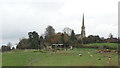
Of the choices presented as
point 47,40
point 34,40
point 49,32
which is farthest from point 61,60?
point 49,32

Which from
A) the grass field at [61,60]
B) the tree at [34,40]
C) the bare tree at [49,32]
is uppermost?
the bare tree at [49,32]

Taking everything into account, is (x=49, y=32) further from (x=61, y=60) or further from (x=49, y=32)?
(x=61, y=60)

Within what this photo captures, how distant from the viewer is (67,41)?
83250 millimetres

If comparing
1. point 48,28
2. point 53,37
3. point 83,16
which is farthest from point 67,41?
point 83,16

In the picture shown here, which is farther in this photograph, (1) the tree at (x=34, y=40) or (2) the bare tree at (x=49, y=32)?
(2) the bare tree at (x=49, y=32)

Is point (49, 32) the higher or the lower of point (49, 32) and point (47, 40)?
the higher

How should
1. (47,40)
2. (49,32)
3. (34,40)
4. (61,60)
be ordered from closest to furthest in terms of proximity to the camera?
(61,60), (34,40), (47,40), (49,32)

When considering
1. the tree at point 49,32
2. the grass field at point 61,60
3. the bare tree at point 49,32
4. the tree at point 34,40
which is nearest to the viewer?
the grass field at point 61,60

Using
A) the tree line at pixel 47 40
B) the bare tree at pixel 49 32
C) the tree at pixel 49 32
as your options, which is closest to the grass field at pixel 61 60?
the tree line at pixel 47 40

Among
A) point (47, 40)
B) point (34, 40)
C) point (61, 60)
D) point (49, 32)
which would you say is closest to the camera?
point (61, 60)

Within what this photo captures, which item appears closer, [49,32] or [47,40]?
[47,40]

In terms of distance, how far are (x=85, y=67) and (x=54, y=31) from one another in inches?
2921

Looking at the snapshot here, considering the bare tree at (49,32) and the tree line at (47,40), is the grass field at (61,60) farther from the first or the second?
the bare tree at (49,32)

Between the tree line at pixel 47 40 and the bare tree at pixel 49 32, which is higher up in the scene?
the bare tree at pixel 49 32
